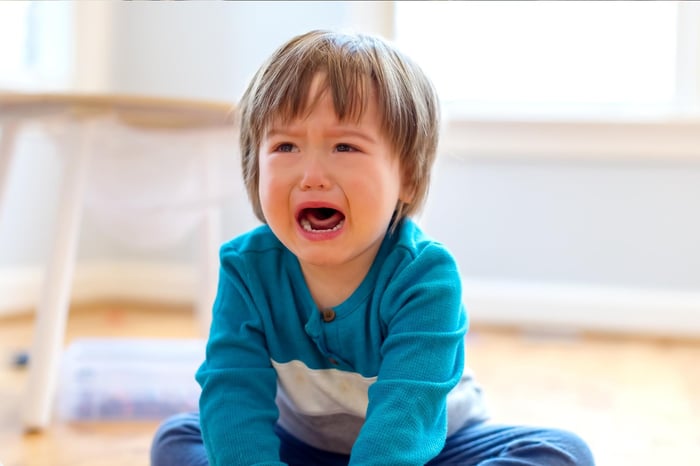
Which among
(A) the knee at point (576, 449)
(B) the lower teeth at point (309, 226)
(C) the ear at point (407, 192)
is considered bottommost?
(A) the knee at point (576, 449)

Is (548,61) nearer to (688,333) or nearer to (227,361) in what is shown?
(688,333)

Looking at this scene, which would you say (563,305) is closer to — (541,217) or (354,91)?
(541,217)

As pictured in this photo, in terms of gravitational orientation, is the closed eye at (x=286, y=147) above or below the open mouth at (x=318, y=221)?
above

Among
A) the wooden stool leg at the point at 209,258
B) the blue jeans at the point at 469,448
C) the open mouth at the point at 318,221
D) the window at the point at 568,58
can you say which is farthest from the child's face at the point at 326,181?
the window at the point at 568,58

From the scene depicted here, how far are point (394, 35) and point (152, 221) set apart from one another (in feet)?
2.17

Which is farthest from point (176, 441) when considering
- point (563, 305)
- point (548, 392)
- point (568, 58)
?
point (568, 58)

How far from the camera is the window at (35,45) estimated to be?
1235 millimetres

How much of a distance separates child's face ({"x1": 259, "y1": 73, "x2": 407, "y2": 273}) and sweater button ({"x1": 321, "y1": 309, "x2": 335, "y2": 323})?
0.05 meters

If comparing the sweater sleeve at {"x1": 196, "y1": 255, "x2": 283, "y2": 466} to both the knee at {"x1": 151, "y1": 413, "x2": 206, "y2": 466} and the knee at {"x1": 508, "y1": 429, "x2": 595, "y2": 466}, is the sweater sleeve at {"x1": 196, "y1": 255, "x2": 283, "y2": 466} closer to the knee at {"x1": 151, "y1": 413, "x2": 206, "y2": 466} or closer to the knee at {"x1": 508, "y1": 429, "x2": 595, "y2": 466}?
the knee at {"x1": 151, "y1": 413, "x2": 206, "y2": 466}

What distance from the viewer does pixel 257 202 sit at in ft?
2.77

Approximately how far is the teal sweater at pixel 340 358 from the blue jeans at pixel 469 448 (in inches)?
0.6

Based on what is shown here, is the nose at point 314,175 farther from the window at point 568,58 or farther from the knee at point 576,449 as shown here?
the window at point 568,58

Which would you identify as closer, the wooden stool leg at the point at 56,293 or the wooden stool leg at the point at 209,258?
the wooden stool leg at the point at 56,293

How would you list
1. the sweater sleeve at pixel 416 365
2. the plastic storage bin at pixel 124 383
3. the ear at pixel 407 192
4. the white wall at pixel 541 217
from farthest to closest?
the white wall at pixel 541 217 < the plastic storage bin at pixel 124 383 < the ear at pixel 407 192 < the sweater sleeve at pixel 416 365
